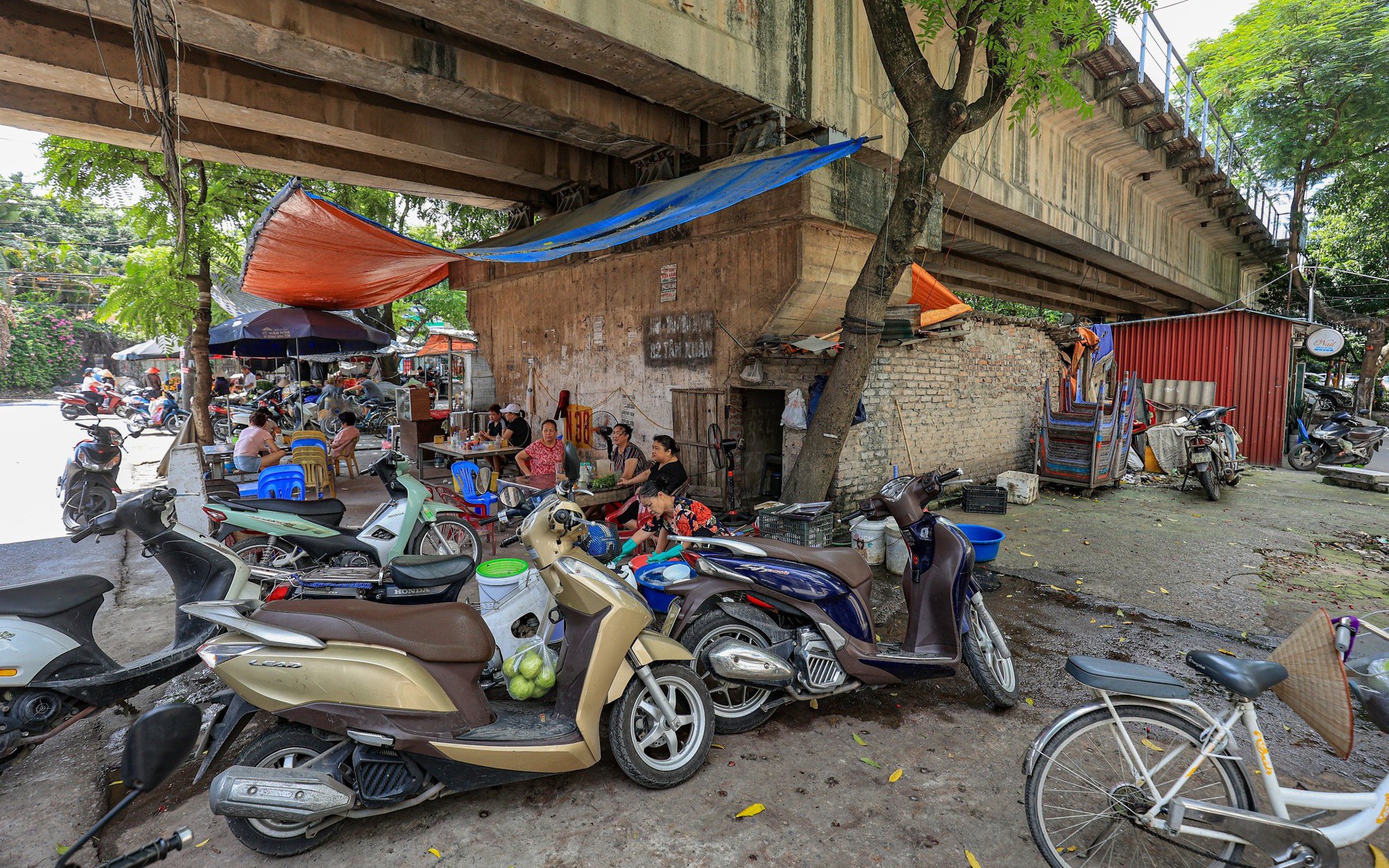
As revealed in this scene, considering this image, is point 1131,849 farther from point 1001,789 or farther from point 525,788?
point 525,788

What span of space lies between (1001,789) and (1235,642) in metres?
2.90

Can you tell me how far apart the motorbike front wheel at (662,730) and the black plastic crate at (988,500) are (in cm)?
640

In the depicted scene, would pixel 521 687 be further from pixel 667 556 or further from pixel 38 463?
pixel 38 463

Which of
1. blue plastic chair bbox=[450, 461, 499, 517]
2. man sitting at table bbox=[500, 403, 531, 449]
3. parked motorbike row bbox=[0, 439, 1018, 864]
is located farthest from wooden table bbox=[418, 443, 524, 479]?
parked motorbike row bbox=[0, 439, 1018, 864]

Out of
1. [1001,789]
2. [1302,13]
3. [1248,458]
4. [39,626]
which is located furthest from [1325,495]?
[39,626]

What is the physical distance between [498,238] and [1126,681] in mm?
8503

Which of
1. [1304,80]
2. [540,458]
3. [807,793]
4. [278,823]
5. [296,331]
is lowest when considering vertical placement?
[807,793]

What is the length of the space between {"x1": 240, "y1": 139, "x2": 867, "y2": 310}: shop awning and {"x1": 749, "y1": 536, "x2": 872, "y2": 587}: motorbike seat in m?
2.96

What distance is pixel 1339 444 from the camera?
1241 cm

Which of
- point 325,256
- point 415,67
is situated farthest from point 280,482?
point 415,67

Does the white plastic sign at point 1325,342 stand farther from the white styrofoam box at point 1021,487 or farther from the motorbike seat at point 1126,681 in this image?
the motorbike seat at point 1126,681

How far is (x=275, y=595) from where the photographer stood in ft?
14.6

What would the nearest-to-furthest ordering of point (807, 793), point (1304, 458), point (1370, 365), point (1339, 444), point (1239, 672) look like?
point (1239, 672) < point (807, 793) < point (1339, 444) < point (1304, 458) < point (1370, 365)

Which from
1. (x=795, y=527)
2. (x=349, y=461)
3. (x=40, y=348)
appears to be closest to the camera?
(x=795, y=527)
